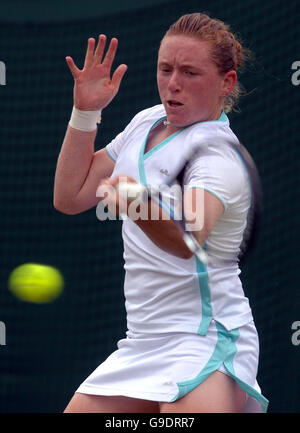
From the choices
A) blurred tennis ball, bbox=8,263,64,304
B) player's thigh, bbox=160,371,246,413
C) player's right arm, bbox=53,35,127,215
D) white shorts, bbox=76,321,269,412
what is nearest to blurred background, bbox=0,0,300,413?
blurred tennis ball, bbox=8,263,64,304

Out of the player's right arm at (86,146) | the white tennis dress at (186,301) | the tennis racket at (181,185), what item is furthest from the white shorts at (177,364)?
the player's right arm at (86,146)

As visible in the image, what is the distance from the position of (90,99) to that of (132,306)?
600mm

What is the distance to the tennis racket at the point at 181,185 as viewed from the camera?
1.68m

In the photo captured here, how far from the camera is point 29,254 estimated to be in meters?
4.54

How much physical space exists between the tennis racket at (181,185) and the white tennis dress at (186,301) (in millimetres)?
18

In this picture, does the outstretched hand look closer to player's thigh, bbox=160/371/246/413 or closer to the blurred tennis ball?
player's thigh, bbox=160/371/246/413

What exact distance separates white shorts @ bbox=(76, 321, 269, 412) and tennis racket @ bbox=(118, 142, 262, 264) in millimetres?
210

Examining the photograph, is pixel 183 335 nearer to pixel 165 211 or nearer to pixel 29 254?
pixel 165 211

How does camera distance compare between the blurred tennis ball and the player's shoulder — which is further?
the blurred tennis ball

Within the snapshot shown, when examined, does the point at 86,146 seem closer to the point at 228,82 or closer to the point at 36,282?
the point at 228,82

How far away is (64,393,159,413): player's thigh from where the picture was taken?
202 centimetres

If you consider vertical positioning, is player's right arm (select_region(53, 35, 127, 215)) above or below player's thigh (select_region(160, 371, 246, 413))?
above

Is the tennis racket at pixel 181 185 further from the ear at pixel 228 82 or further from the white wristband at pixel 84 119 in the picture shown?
the white wristband at pixel 84 119

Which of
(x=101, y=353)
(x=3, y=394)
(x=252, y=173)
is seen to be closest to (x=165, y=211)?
(x=252, y=173)
